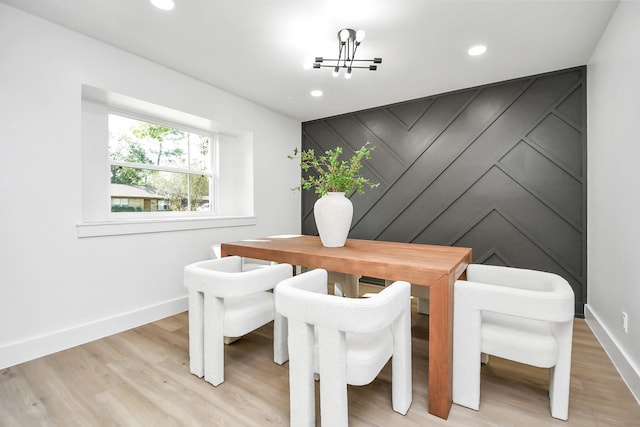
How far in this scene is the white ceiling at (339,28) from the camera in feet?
6.04

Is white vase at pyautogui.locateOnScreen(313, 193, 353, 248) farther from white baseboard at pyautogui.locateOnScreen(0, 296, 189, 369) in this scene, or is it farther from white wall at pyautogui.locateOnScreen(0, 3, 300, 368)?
white baseboard at pyautogui.locateOnScreen(0, 296, 189, 369)

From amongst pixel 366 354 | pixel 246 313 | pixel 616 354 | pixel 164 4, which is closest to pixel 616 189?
pixel 616 354

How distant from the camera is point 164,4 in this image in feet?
5.94

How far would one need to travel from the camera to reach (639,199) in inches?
61.0

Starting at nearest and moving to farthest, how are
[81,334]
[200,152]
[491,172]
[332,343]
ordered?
[332,343] → [81,334] → [491,172] → [200,152]

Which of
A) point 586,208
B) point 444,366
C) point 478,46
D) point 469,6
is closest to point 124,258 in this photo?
point 444,366

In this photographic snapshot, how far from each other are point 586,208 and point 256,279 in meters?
2.97

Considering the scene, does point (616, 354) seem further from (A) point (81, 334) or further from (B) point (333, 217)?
(A) point (81, 334)

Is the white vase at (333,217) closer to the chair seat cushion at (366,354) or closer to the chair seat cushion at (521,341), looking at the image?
the chair seat cushion at (366,354)

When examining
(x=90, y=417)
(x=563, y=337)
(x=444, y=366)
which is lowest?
(x=90, y=417)

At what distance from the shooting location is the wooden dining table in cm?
135

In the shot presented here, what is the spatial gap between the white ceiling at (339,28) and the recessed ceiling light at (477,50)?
4 cm

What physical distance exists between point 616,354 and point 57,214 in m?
3.89

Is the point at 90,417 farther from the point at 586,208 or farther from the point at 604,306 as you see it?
the point at 586,208
